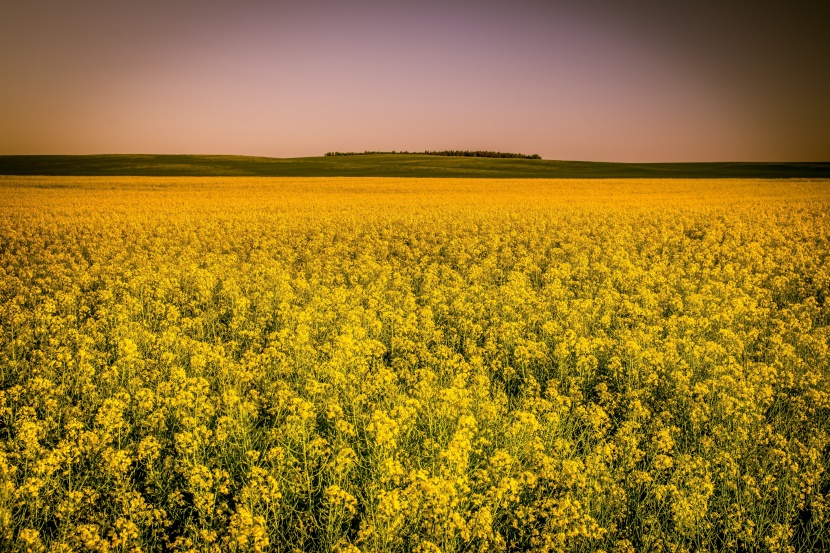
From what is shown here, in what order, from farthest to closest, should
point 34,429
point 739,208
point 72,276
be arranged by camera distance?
point 739,208 < point 72,276 < point 34,429

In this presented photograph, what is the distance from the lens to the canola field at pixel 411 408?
349 cm

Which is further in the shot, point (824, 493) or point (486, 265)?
point (486, 265)

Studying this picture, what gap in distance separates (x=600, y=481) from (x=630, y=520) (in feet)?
1.11

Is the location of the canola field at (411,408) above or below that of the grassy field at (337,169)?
below

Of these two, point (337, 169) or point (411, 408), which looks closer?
point (411, 408)

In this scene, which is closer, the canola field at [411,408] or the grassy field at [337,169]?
the canola field at [411,408]

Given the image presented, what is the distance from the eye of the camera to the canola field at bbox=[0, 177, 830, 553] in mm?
3494

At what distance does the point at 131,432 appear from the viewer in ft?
15.4

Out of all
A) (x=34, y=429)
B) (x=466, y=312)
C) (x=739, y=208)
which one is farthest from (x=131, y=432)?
(x=739, y=208)

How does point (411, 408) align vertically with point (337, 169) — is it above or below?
below

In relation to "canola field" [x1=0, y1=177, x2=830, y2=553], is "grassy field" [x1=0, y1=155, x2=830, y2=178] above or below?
above

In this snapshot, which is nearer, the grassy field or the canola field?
the canola field

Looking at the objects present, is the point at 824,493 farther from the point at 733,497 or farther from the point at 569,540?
the point at 569,540

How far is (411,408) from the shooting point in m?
4.43
